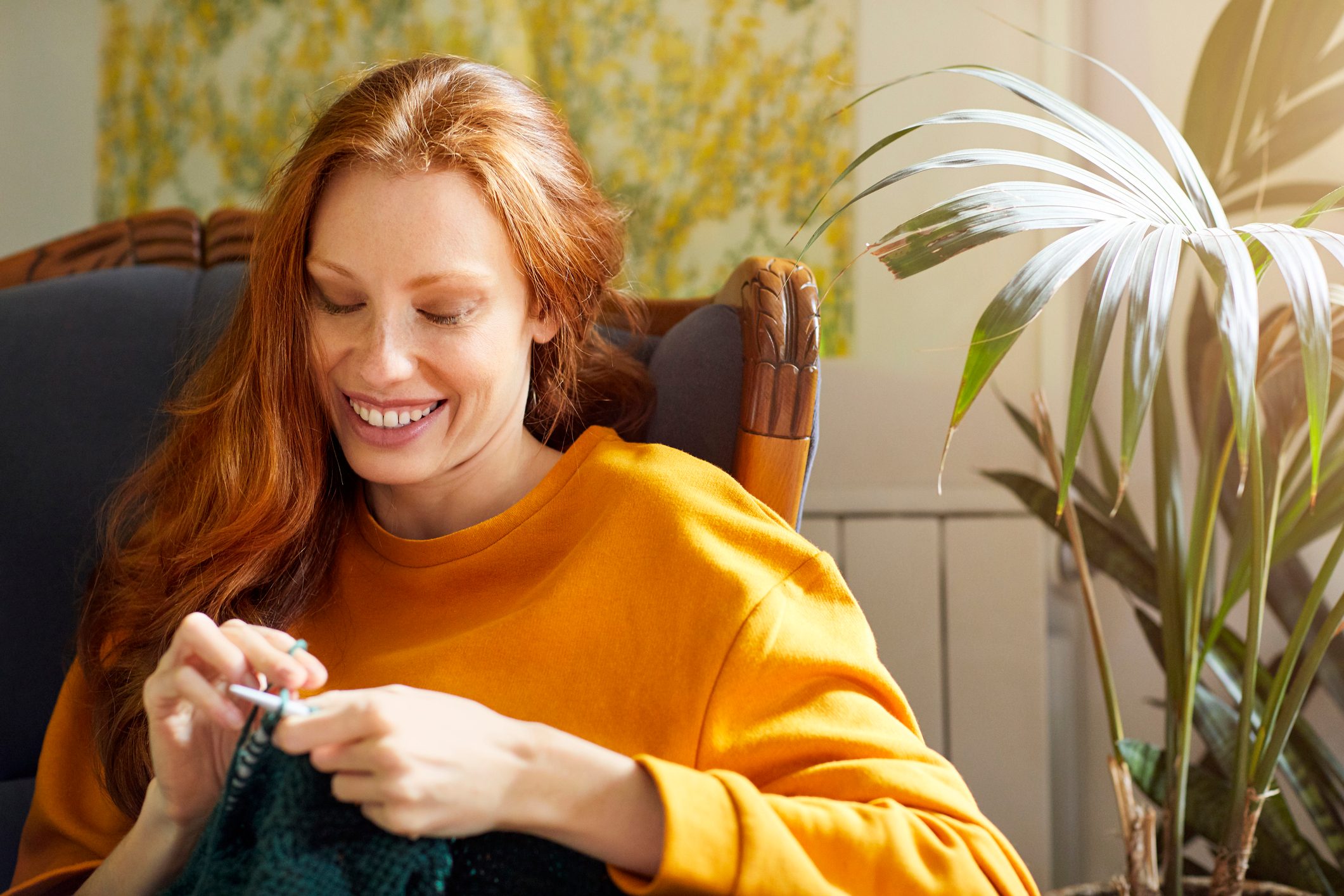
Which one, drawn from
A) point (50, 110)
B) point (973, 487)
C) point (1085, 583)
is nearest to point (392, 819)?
point (1085, 583)

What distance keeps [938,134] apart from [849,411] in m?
0.47

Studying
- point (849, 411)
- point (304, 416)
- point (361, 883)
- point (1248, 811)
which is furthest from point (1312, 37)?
point (361, 883)

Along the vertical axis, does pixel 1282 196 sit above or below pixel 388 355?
above

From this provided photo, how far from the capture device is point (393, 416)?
3.12ft

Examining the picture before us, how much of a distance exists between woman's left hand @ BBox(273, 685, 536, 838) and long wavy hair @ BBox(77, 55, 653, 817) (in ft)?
1.25

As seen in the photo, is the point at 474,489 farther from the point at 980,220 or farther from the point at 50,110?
the point at 50,110

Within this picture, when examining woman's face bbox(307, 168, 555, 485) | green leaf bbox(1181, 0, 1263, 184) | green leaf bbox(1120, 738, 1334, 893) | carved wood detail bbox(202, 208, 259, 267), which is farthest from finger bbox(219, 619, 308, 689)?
green leaf bbox(1181, 0, 1263, 184)

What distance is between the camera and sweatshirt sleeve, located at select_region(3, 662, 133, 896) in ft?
3.32

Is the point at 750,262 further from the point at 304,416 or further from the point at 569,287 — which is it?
the point at 304,416

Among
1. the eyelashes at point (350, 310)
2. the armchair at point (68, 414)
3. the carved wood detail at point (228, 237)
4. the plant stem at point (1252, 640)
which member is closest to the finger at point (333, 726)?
the eyelashes at point (350, 310)

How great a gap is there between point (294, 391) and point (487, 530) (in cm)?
24

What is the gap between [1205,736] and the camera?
1.30 m

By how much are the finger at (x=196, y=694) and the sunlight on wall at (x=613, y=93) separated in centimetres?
112

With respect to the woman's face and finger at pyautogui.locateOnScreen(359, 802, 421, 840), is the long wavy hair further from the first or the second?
finger at pyautogui.locateOnScreen(359, 802, 421, 840)
